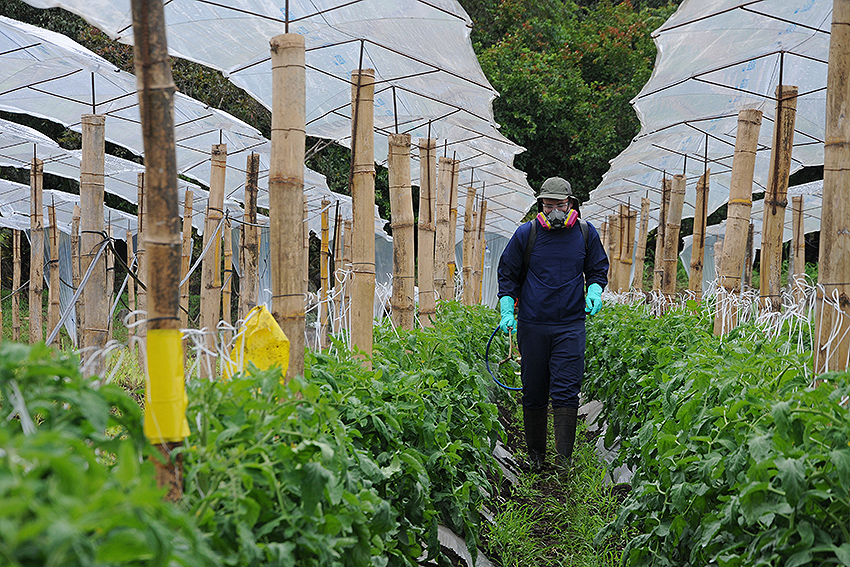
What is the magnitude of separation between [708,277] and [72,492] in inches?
776

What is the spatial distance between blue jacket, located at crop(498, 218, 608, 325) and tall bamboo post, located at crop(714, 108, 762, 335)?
0.89m

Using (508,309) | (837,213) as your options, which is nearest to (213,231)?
(508,309)

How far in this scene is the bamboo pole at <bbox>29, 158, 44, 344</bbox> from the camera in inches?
281

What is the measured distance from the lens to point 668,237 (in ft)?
25.3

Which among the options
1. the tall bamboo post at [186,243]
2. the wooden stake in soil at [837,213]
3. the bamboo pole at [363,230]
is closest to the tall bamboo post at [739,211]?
the wooden stake in soil at [837,213]

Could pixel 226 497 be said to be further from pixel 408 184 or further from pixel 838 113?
pixel 408 184

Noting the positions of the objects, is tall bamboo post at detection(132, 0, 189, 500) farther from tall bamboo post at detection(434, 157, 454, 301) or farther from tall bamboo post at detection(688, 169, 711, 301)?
tall bamboo post at detection(434, 157, 454, 301)

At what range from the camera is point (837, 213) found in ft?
9.22

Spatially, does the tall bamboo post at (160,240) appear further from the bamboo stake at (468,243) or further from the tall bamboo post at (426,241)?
the bamboo stake at (468,243)

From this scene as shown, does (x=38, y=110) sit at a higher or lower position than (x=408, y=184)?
higher

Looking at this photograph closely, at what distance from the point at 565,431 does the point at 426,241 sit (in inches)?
72.0

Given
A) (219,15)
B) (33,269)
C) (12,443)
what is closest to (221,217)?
(219,15)

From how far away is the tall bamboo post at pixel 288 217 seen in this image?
270 centimetres

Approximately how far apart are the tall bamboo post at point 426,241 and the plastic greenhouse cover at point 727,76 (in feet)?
6.84
